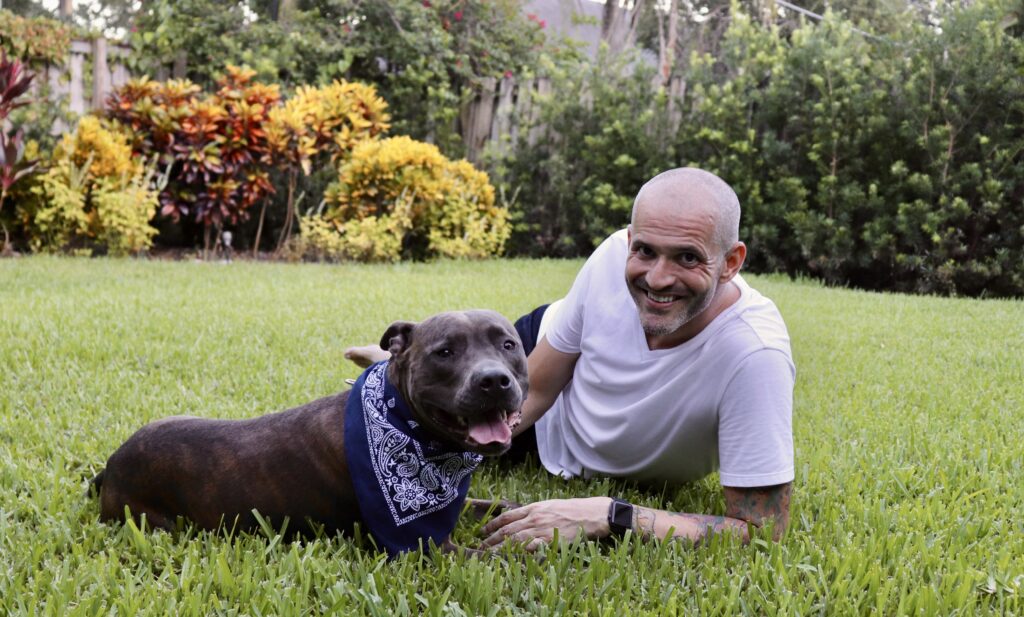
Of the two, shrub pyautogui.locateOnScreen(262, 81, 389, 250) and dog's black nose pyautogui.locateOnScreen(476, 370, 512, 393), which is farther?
shrub pyautogui.locateOnScreen(262, 81, 389, 250)

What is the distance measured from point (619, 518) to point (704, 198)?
3.53 feet

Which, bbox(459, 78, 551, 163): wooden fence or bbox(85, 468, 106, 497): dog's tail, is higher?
bbox(459, 78, 551, 163): wooden fence

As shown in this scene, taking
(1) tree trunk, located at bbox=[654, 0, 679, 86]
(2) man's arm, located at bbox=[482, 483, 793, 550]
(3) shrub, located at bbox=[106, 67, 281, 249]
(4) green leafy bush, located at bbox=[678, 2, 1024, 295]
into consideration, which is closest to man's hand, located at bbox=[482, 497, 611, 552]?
(2) man's arm, located at bbox=[482, 483, 793, 550]

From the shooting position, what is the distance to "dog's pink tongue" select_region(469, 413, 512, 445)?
2654mm

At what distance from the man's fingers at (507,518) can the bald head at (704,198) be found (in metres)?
1.08

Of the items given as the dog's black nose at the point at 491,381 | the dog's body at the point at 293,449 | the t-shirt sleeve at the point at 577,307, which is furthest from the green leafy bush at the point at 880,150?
the dog's black nose at the point at 491,381

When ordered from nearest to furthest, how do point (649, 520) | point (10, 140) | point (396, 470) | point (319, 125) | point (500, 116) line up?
point (396, 470) → point (649, 520) → point (10, 140) → point (319, 125) → point (500, 116)

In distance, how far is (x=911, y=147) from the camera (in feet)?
32.1

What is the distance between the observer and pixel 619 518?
2.95 metres

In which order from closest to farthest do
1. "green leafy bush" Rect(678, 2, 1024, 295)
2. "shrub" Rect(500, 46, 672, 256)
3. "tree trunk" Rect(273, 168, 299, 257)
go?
"green leafy bush" Rect(678, 2, 1024, 295) < "tree trunk" Rect(273, 168, 299, 257) < "shrub" Rect(500, 46, 672, 256)

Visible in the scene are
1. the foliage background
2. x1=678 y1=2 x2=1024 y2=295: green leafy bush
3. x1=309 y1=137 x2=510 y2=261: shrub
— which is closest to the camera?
x1=678 y1=2 x2=1024 y2=295: green leafy bush

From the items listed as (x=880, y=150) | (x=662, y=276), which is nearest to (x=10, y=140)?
(x=662, y=276)

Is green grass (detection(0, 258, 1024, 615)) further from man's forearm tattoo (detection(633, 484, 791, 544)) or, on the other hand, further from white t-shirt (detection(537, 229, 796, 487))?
white t-shirt (detection(537, 229, 796, 487))

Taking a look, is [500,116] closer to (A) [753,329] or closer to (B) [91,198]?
(B) [91,198]
